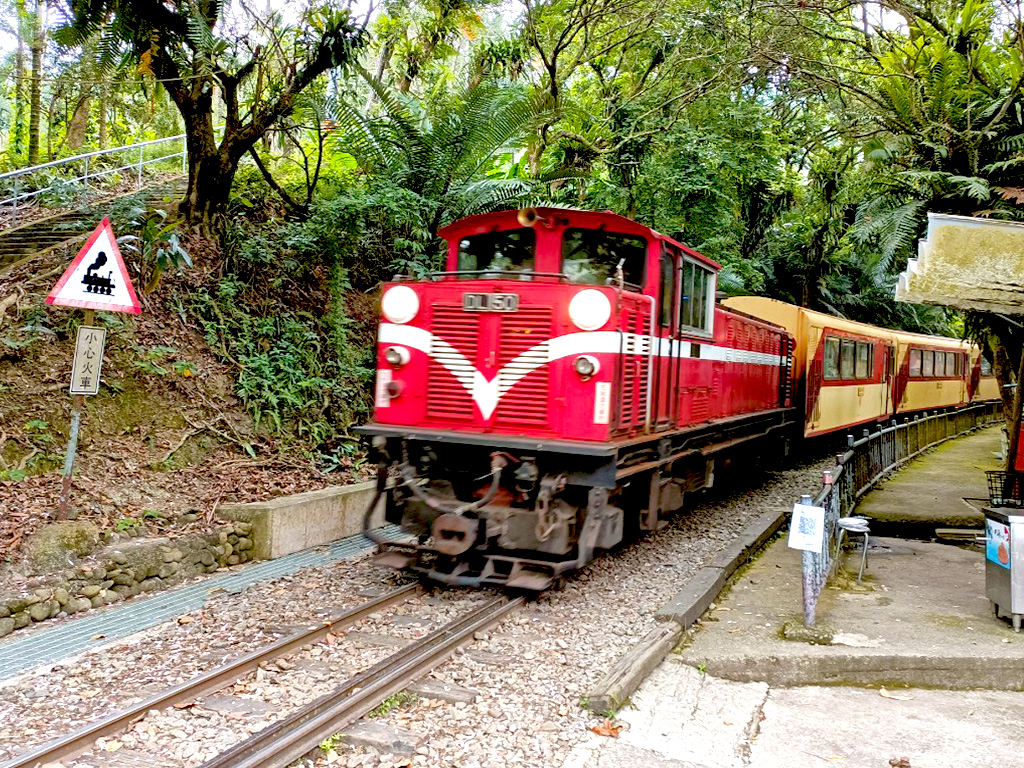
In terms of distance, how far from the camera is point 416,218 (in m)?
10.9

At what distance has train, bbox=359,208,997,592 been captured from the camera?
20.3 feet

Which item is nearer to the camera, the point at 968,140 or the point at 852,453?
the point at 968,140

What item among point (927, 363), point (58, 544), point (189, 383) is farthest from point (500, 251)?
point (927, 363)

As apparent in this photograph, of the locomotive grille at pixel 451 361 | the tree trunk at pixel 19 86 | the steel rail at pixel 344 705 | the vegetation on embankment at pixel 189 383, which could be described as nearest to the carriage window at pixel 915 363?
the vegetation on embankment at pixel 189 383

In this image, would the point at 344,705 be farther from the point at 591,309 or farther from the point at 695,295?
the point at 695,295

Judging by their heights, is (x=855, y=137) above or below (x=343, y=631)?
above

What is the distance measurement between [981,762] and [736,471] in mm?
8179

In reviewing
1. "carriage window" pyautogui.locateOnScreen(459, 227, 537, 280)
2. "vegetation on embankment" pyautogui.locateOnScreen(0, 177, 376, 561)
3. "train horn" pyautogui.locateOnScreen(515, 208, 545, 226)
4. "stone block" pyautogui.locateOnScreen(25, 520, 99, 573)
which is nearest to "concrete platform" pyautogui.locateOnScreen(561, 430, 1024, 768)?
"carriage window" pyautogui.locateOnScreen(459, 227, 537, 280)

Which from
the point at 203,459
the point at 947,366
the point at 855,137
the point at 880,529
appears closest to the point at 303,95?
the point at 203,459

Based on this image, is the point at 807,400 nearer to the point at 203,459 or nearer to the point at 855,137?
the point at 855,137

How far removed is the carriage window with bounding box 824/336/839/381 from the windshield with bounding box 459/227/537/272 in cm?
973

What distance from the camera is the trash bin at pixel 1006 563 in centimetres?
570

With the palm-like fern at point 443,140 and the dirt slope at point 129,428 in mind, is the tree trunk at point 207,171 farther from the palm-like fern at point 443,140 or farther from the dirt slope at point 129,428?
the palm-like fern at point 443,140

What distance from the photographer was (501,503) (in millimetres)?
6379
